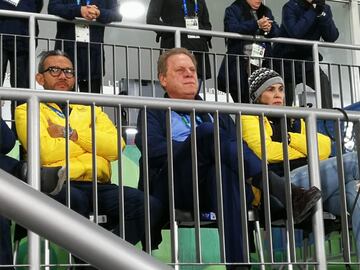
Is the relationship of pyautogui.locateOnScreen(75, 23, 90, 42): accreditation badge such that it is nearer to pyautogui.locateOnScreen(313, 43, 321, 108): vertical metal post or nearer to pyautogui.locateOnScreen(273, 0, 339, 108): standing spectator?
pyautogui.locateOnScreen(273, 0, 339, 108): standing spectator

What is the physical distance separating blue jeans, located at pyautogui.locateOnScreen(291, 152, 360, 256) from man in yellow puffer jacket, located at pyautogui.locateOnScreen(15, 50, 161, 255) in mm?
683

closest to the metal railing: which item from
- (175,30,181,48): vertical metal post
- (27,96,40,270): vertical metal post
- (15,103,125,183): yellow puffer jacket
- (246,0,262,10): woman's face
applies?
(27,96,40,270): vertical metal post

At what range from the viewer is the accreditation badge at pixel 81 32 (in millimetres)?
5918

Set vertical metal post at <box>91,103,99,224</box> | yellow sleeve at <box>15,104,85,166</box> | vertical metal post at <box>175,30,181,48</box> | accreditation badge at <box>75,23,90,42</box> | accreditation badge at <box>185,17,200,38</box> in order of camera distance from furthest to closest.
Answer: accreditation badge at <box>185,17,200,38</box> < vertical metal post at <box>175,30,181,48</box> < accreditation badge at <box>75,23,90,42</box> < yellow sleeve at <box>15,104,85,166</box> < vertical metal post at <box>91,103,99,224</box>

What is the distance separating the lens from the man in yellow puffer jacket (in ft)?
11.3

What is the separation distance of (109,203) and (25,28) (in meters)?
2.64

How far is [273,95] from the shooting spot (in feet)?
14.8

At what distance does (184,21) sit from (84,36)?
0.87 meters

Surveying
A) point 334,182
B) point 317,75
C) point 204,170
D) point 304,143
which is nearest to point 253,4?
point 317,75

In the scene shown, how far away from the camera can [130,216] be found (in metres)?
3.45

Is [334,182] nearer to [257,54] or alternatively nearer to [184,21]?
[257,54]

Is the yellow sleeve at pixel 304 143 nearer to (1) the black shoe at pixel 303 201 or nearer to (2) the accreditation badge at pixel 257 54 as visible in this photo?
(1) the black shoe at pixel 303 201

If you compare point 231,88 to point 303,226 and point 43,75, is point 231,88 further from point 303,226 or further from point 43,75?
point 303,226

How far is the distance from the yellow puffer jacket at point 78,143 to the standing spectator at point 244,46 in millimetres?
2737
